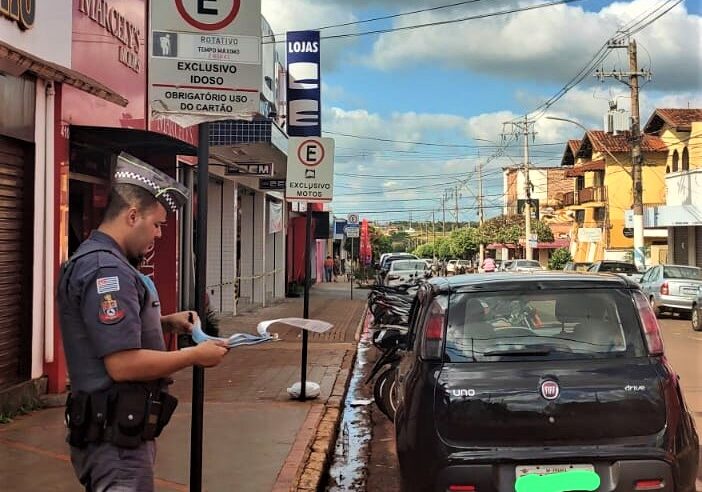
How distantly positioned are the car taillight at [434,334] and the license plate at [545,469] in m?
0.78

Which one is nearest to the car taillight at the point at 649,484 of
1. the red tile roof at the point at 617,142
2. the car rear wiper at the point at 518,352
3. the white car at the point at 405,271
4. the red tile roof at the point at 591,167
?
the car rear wiper at the point at 518,352

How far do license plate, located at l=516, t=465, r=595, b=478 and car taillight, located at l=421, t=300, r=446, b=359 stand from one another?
78 cm

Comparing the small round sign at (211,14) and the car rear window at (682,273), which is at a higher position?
the small round sign at (211,14)

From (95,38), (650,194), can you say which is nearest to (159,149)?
(95,38)

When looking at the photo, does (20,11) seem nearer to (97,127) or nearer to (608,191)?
(97,127)

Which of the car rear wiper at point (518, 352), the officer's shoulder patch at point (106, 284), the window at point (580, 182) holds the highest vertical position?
the window at point (580, 182)

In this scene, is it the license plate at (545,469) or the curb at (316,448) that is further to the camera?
the curb at (316,448)

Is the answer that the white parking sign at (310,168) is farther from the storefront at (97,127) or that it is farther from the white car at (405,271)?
the white car at (405,271)

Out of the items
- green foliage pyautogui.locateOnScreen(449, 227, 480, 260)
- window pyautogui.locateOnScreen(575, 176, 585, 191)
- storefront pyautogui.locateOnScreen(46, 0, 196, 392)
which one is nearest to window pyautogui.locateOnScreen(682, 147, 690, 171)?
window pyautogui.locateOnScreen(575, 176, 585, 191)

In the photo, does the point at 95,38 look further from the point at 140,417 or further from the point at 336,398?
the point at 140,417

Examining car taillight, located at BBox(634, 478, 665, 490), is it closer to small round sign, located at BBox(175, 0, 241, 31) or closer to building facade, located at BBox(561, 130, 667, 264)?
small round sign, located at BBox(175, 0, 241, 31)

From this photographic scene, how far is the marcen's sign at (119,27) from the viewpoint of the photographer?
8570 mm

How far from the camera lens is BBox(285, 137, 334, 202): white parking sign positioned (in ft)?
29.0

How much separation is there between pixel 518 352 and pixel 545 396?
32 centimetres
